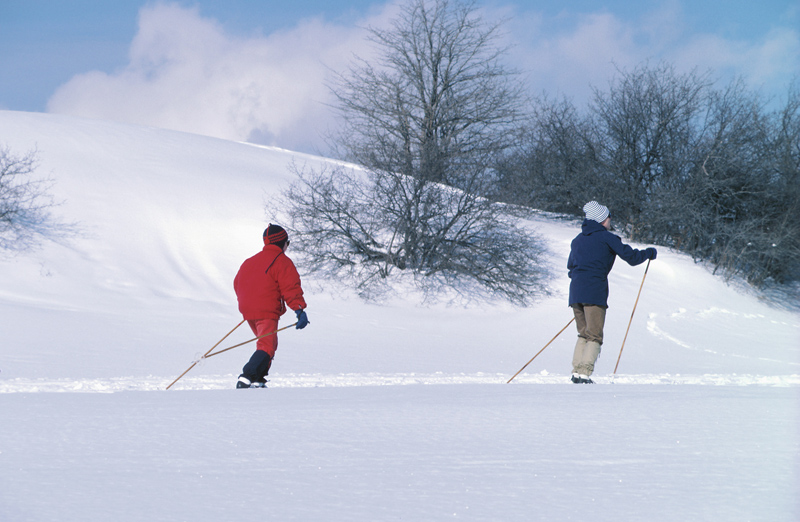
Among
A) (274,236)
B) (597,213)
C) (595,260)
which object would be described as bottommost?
(274,236)

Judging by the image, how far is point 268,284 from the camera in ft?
19.3

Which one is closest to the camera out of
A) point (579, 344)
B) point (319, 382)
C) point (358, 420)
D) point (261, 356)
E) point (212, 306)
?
point (358, 420)

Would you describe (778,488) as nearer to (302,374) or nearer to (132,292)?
(302,374)

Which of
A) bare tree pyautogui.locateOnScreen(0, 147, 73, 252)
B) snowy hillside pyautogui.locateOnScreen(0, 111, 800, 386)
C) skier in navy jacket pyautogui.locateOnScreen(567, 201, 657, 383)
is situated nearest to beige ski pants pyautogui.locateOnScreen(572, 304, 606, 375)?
skier in navy jacket pyautogui.locateOnScreen(567, 201, 657, 383)

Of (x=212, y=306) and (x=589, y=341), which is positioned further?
(x=212, y=306)

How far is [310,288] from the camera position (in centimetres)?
1407

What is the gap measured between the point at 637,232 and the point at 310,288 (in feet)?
38.1

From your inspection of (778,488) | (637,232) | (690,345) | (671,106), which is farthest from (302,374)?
(671,106)

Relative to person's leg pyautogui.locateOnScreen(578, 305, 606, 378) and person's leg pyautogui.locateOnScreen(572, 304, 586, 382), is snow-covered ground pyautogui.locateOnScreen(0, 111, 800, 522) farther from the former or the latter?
person's leg pyautogui.locateOnScreen(578, 305, 606, 378)

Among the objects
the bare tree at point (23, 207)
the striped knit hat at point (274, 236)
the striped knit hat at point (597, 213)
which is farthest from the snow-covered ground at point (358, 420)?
the striped knit hat at point (597, 213)

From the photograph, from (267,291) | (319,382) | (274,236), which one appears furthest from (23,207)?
(267,291)

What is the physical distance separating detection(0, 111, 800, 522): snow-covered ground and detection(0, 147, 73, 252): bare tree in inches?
37.2

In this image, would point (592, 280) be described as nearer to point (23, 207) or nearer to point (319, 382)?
point (319, 382)

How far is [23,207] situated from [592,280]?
12.9 m
